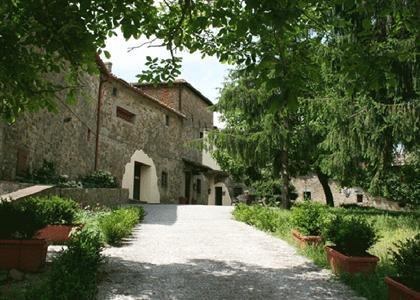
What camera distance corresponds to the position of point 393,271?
6305 millimetres

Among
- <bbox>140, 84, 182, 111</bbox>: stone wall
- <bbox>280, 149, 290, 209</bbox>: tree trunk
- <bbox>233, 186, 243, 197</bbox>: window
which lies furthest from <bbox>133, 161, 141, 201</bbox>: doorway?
<bbox>233, 186, 243, 197</bbox>: window

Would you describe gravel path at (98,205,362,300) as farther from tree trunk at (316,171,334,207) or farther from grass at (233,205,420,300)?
tree trunk at (316,171,334,207)

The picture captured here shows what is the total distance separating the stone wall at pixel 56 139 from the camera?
11273mm

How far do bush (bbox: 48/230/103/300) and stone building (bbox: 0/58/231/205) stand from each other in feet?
7.27

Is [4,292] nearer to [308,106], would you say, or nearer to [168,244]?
[168,244]

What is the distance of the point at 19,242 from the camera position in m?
5.93

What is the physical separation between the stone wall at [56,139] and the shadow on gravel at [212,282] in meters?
4.07

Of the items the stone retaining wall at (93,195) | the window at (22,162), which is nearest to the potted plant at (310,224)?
the stone retaining wall at (93,195)

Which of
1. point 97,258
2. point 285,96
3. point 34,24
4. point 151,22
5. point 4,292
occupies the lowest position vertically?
point 4,292

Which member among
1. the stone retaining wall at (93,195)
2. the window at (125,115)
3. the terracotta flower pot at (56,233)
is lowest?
the terracotta flower pot at (56,233)

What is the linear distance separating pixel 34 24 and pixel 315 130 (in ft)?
43.9

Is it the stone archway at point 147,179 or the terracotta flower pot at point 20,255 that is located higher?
the stone archway at point 147,179

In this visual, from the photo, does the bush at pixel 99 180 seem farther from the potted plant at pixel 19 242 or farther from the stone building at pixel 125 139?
the potted plant at pixel 19 242

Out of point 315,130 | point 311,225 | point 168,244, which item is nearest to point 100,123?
point 315,130
